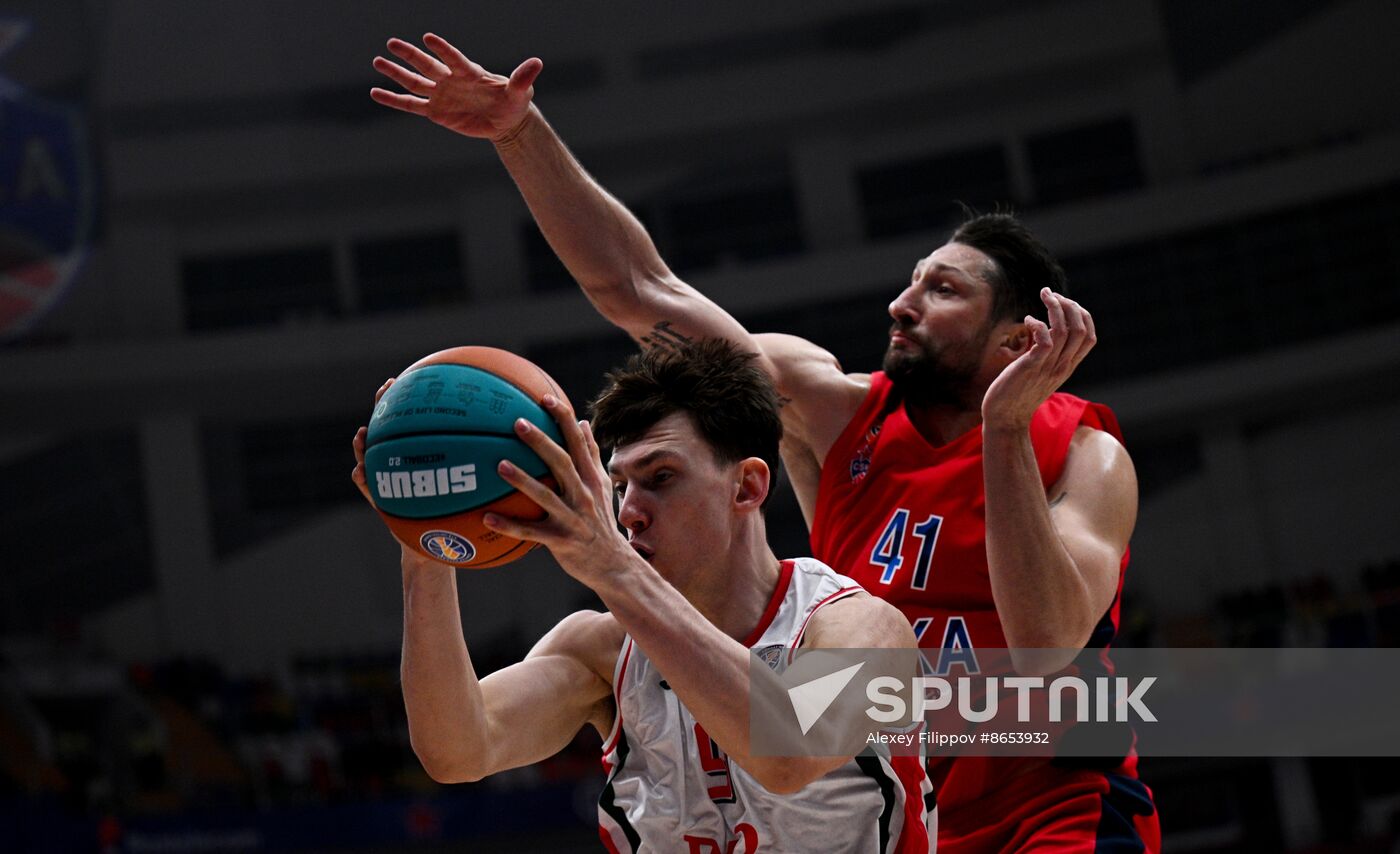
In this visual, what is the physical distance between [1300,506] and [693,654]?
23440 millimetres

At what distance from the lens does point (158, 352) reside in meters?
23.0

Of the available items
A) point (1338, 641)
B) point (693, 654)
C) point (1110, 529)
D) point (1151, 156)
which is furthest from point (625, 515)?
point (1151, 156)

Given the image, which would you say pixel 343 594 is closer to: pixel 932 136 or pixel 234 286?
pixel 234 286

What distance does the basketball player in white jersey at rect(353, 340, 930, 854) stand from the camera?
2.92 m

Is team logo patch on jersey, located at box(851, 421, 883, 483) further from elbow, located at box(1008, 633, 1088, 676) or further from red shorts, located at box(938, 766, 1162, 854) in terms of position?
red shorts, located at box(938, 766, 1162, 854)

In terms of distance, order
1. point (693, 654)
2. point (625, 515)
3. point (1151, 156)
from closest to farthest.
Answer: point (693, 654), point (625, 515), point (1151, 156)

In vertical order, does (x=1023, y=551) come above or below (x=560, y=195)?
below

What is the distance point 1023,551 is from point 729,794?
2.87ft

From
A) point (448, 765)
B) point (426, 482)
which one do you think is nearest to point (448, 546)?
point (426, 482)

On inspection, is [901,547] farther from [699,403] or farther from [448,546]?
[448,546]

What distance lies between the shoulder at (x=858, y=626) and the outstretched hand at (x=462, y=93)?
159 centimetres

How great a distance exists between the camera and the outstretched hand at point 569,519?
240 centimetres

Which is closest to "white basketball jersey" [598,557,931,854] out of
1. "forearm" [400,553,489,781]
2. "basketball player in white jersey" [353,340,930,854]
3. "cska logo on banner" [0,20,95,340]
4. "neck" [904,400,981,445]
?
"basketball player in white jersey" [353,340,930,854]

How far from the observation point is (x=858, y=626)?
292 cm
